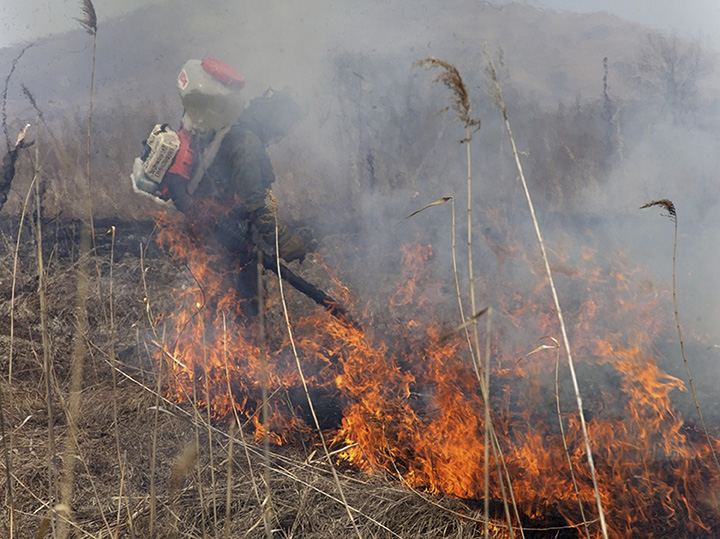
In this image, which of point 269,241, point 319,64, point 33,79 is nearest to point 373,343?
point 269,241

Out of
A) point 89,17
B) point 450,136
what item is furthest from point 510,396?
point 450,136

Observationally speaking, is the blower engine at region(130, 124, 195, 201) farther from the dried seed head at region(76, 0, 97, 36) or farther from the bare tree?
the bare tree

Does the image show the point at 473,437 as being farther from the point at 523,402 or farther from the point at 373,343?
the point at 373,343

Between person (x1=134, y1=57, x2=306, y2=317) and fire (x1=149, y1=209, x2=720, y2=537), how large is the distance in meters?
0.61

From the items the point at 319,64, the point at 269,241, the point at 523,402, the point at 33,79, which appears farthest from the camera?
the point at 33,79

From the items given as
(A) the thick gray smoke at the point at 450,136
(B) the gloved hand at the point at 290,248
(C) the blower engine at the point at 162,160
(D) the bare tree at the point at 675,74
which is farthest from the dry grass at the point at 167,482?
(D) the bare tree at the point at 675,74

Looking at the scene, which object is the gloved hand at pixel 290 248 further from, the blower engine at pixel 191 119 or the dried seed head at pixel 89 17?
the dried seed head at pixel 89 17

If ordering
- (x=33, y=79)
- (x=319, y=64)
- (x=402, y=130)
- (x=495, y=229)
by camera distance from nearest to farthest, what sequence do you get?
(x=495, y=229)
(x=402, y=130)
(x=319, y=64)
(x=33, y=79)

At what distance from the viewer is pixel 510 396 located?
3670mm

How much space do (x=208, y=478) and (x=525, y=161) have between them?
8.37 meters

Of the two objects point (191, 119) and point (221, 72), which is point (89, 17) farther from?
point (191, 119)

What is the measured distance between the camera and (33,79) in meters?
18.4

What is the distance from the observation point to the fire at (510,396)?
293 cm

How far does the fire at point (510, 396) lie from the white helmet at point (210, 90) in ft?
4.91
